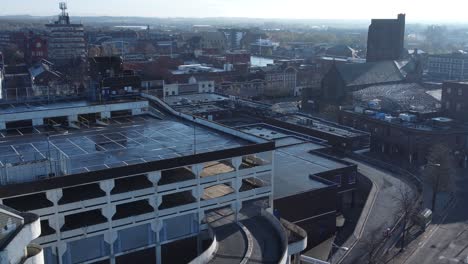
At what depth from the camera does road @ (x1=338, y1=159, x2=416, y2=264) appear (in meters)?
23.9

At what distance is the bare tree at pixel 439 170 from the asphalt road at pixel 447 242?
153 cm

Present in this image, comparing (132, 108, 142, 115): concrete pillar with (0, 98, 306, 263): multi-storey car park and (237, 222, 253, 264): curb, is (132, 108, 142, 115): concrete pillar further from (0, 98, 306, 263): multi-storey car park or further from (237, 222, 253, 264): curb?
(237, 222, 253, 264): curb

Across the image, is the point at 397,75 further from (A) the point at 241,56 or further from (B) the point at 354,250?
(B) the point at 354,250

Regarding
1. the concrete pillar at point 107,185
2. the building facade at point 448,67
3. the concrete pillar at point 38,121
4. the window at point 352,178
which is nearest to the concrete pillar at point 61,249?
the concrete pillar at point 107,185

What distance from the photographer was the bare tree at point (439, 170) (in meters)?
30.0

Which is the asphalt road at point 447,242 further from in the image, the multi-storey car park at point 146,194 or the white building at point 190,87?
the white building at point 190,87

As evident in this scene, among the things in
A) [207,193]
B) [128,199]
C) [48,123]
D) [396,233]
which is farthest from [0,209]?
[396,233]

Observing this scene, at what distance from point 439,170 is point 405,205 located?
565cm

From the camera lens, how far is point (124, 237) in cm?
1836

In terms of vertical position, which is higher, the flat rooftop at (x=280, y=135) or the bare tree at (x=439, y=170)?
the flat rooftop at (x=280, y=135)

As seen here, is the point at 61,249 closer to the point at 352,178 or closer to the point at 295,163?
the point at 295,163

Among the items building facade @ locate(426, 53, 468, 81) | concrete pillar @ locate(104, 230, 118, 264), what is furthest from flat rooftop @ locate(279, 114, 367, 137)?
building facade @ locate(426, 53, 468, 81)

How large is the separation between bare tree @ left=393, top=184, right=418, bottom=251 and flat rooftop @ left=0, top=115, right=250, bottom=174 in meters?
9.45

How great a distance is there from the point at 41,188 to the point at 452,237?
19.9 meters
